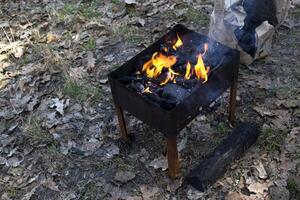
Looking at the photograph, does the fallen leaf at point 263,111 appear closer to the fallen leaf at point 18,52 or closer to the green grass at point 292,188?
the green grass at point 292,188

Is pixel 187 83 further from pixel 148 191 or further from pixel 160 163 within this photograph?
pixel 148 191

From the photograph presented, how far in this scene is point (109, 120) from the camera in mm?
4363

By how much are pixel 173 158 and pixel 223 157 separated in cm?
49

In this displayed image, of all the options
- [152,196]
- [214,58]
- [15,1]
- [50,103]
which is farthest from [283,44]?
[15,1]

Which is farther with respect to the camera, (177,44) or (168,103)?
(177,44)

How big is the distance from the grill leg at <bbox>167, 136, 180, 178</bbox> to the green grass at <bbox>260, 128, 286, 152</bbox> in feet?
3.08

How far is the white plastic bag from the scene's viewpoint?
4.43 m

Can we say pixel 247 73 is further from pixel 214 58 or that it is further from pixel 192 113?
pixel 192 113

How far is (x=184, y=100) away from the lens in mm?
3133

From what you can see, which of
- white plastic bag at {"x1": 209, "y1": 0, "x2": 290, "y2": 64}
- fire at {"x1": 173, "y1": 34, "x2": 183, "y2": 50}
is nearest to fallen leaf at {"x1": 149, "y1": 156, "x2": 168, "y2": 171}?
fire at {"x1": 173, "y1": 34, "x2": 183, "y2": 50}

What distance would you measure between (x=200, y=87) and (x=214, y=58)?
500mm

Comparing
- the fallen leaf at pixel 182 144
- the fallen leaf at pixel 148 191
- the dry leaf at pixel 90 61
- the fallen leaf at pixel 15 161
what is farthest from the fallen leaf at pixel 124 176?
the dry leaf at pixel 90 61

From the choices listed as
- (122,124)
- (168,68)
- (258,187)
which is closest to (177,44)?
(168,68)

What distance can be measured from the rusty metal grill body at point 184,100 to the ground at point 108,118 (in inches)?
16.3
